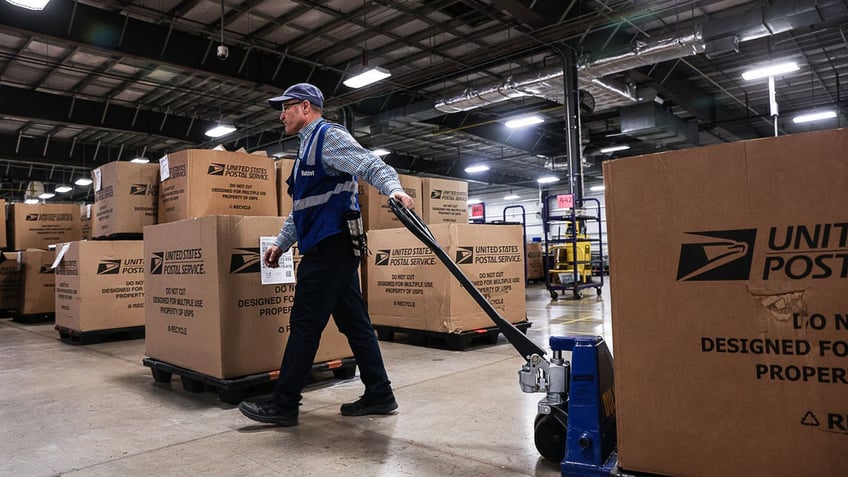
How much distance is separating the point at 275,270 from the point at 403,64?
815 centimetres

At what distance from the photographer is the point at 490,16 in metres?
8.02

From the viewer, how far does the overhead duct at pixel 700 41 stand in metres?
6.91

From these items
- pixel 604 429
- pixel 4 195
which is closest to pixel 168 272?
pixel 604 429

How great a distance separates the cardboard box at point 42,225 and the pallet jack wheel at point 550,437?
7846 millimetres

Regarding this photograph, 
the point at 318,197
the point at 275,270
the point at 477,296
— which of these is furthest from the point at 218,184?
the point at 477,296

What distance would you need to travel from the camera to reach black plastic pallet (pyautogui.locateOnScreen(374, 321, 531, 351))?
4344 mm

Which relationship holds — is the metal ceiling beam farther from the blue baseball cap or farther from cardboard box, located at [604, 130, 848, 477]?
cardboard box, located at [604, 130, 848, 477]

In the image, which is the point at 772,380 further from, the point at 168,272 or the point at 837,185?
the point at 168,272

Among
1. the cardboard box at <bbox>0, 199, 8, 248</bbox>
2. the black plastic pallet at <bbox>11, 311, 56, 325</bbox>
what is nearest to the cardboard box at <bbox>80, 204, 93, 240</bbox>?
the cardboard box at <bbox>0, 199, 8, 248</bbox>

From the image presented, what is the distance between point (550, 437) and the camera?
187cm

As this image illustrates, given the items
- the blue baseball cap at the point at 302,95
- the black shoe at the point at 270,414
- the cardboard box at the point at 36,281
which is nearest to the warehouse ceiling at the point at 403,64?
the cardboard box at the point at 36,281

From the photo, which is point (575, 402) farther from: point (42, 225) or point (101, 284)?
point (42, 225)

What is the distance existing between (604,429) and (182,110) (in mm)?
13379

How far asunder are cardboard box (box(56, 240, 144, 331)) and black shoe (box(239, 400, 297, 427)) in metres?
3.49
